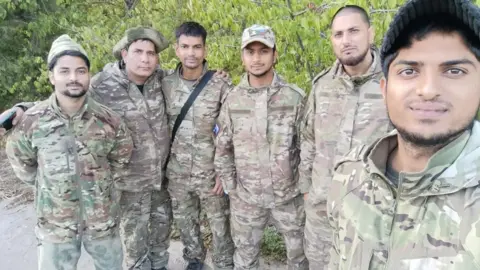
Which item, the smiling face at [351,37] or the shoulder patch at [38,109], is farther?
the shoulder patch at [38,109]

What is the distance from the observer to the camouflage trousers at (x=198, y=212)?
141 inches

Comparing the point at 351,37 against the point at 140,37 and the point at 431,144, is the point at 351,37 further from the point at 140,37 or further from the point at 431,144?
the point at 140,37

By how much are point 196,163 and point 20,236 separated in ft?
9.47

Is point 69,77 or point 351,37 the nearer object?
point 351,37

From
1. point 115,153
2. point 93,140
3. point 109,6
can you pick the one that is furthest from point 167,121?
point 109,6

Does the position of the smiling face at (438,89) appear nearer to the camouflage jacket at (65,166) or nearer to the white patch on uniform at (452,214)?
the white patch on uniform at (452,214)

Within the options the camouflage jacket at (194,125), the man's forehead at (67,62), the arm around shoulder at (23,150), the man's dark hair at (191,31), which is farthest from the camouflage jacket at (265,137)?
the arm around shoulder at (23,150)

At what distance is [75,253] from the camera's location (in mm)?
2906

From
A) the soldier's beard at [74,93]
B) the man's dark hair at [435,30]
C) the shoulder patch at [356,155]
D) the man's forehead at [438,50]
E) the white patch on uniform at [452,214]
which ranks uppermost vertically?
the man's dark hair at [435,30]

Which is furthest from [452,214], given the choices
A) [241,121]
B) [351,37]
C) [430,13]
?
[241,121]

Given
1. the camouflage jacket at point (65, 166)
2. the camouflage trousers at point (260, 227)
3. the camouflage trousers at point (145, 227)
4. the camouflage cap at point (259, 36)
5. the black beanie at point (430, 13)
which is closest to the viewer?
the black beanie at point (430, 13)

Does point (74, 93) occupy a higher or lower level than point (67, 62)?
lower

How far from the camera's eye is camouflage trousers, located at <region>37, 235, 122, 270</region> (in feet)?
9.20

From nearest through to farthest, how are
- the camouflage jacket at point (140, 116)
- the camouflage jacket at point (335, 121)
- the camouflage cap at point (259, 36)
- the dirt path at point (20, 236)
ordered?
the camouflage jacket at point (335, 121) → the camouflage cap at point (259, 36) → the camouflage jacket at point (140, 116) → the dirt path at point (20, 236)
